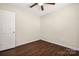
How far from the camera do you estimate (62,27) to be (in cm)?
138

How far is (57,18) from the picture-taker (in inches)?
59.1

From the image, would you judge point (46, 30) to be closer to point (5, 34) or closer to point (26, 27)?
point (26, 27)

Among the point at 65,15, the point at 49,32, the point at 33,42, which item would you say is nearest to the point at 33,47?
the point at 33,42

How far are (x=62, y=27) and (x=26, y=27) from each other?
2.47 feet

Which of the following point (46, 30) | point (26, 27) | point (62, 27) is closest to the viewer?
point (62, 27)

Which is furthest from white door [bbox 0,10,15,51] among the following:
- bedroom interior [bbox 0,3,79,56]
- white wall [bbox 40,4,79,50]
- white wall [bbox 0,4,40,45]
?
white wall [bbox 40,4,79,50]

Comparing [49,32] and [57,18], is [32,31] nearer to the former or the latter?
[49,32]

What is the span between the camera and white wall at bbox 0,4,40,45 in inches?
59.9

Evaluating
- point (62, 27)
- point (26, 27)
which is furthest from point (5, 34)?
point (62, 27)

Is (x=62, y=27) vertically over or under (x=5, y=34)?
over

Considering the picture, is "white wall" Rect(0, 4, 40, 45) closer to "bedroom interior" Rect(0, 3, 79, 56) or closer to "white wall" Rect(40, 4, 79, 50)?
"bedroom interior" Rect(0, 3, 79, 56)

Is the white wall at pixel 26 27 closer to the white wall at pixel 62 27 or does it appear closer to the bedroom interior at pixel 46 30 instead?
the bedroom interior at pixel 46 30

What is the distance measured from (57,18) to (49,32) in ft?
1.00

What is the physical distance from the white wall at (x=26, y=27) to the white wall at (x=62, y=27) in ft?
0.45
